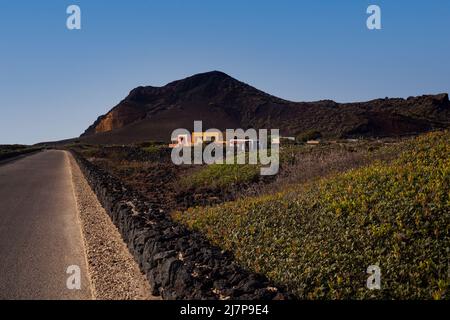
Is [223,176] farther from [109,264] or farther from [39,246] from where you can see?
[109,264]

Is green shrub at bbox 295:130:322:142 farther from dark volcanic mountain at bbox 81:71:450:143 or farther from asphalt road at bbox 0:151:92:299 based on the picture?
asphalt road at bbox 0:151:92:299

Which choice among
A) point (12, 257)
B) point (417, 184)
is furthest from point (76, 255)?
point (417, 184)

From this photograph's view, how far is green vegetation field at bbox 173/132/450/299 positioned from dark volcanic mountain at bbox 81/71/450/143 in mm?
58418

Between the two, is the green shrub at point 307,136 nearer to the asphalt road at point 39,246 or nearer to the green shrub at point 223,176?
the green shrub at point 223,176

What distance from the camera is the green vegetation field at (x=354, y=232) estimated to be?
6.65m

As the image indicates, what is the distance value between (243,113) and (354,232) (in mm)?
133985

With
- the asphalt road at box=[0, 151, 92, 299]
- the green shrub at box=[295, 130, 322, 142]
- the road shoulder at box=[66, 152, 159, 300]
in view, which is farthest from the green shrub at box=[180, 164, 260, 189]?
the green shrub at box=[295, 130, 322, 142]

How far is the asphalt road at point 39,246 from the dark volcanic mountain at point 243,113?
55610 millimetres

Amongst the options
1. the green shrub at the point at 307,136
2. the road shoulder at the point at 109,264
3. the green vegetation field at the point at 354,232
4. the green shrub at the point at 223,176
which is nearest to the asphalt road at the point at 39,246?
the road shoulder at the point at 109,264

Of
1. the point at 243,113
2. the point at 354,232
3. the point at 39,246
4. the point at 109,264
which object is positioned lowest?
the point at 109,264

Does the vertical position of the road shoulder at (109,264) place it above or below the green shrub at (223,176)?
below

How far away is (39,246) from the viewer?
1034cm

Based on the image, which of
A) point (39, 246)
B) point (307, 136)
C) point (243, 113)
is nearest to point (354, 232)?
point (39, 246)
